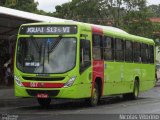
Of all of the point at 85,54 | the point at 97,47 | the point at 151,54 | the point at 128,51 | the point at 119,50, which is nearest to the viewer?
the point at 85,54

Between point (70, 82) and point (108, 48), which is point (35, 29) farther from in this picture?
point (108, 48)

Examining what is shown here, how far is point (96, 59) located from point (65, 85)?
244 centimetres

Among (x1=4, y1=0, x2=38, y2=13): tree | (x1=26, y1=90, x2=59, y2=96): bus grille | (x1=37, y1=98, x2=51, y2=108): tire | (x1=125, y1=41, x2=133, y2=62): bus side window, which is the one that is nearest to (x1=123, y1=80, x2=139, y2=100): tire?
(x1=125, y1=41, x2=133, y2=62): bus side window

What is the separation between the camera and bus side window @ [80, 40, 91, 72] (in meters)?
18.0

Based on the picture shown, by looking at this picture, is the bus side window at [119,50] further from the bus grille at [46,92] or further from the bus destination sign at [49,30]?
the bus grille at [46,92]

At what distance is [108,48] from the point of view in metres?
20.8

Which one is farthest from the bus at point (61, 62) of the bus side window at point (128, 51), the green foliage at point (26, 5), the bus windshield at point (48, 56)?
the green foliage at point (26, 5)

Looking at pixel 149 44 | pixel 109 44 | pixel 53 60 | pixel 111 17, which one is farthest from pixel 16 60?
pixel 111 17

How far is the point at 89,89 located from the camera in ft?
61.3

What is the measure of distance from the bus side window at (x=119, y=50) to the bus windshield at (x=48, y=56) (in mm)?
4446

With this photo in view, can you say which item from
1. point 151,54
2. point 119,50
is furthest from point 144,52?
point 119,50

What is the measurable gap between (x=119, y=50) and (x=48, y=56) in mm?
5196

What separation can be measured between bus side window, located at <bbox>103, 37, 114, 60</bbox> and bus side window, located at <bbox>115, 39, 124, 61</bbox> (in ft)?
1.76

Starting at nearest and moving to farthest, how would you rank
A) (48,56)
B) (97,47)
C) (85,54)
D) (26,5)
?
(48,56)
(85,54)
(97,47)
(26,5)
